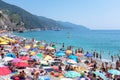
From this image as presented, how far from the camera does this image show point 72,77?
69.3ft

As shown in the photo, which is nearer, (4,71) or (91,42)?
(4,71)

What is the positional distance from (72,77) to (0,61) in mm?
8818

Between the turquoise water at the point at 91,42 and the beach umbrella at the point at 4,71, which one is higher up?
the beach umbrella at the point at 4,71

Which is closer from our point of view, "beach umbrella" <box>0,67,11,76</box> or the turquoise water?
"beach umbrella" <box>0,67,11,76</box>

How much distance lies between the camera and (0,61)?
26188mm

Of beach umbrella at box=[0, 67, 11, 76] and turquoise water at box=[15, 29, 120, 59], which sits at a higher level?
beach umbrella at box=[0, 67, 11, 76]

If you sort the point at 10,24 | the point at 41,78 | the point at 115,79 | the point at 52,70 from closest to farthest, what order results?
the point at 41,78 → the point at 115,79 → the point at 52,70 → the point at 10,24

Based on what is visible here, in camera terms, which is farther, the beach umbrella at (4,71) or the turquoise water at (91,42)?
the turquoise water at (91,42)

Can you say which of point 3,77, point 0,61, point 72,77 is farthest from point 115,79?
point 0,61

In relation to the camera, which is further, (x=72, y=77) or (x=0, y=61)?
(x=0, y=61)

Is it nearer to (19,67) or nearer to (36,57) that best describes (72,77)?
(19,67)

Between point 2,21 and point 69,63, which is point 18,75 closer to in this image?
point 69,63

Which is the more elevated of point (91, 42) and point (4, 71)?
point (4, 71)

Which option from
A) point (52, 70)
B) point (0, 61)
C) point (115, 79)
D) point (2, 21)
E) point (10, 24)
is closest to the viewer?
point (115, 79)
